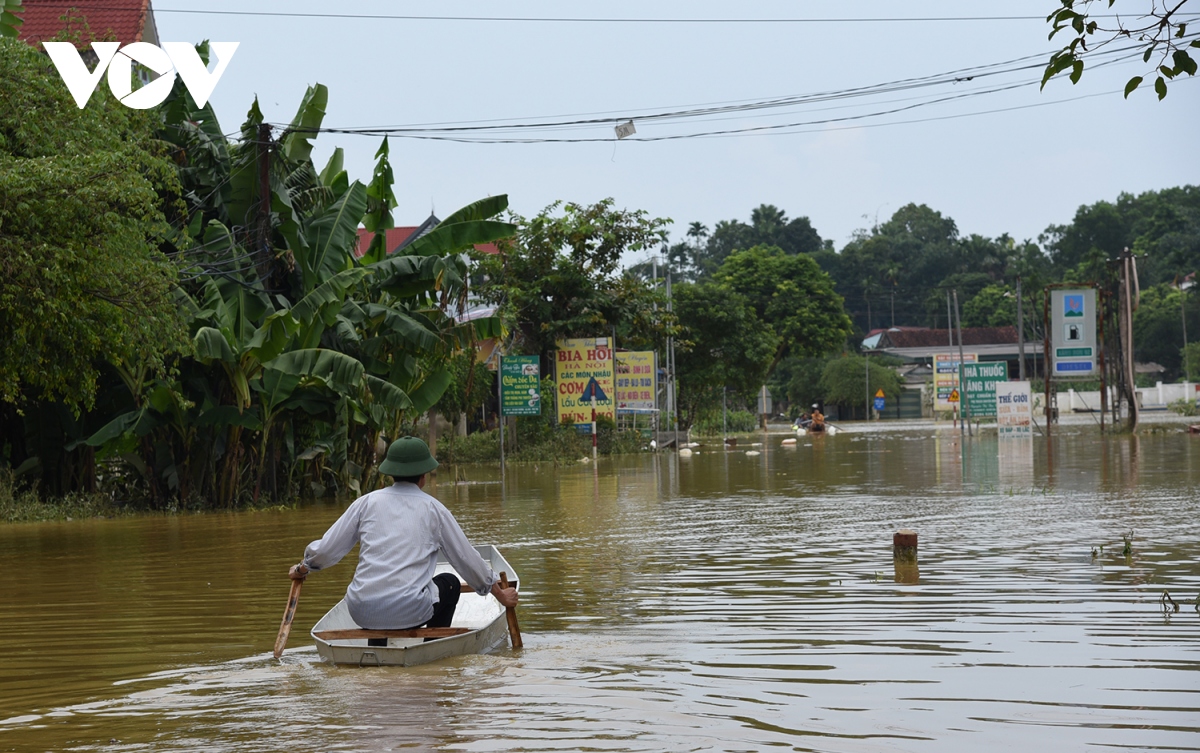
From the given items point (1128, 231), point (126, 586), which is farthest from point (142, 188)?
point (1128, 231)

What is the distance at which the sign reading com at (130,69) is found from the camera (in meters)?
14.9

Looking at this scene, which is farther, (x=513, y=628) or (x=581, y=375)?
(x=581, y=375)

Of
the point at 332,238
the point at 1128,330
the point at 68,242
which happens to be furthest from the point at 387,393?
the point at 1128,330

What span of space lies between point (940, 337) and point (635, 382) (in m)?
64.1

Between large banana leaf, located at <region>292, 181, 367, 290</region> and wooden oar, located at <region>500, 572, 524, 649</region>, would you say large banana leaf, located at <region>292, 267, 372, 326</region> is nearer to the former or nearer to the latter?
large banana leaf, located at <region>292, 181, 367, 290</region>

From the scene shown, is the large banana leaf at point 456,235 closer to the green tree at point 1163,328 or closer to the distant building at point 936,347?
the distant building at point 936,347

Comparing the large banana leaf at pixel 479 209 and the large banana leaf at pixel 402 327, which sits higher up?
the large banana leaf at pixel 479 209

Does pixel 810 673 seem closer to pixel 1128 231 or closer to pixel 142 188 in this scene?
pixel 142 188

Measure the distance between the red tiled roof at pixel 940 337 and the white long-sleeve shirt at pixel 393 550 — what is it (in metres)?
89.8

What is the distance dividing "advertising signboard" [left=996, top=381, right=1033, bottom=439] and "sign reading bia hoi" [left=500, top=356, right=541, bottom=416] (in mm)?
17582

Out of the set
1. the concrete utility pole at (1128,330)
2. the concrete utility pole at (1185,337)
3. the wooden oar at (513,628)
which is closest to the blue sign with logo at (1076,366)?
the concrete utility pole at (1128,330)

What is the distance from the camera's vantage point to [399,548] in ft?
23.9

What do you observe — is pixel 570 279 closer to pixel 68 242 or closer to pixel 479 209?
pixel 479 209

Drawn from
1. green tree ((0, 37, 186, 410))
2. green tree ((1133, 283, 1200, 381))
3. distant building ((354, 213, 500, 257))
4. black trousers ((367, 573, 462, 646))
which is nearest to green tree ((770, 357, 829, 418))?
green tree ((1133, 283, 1200, 381))
